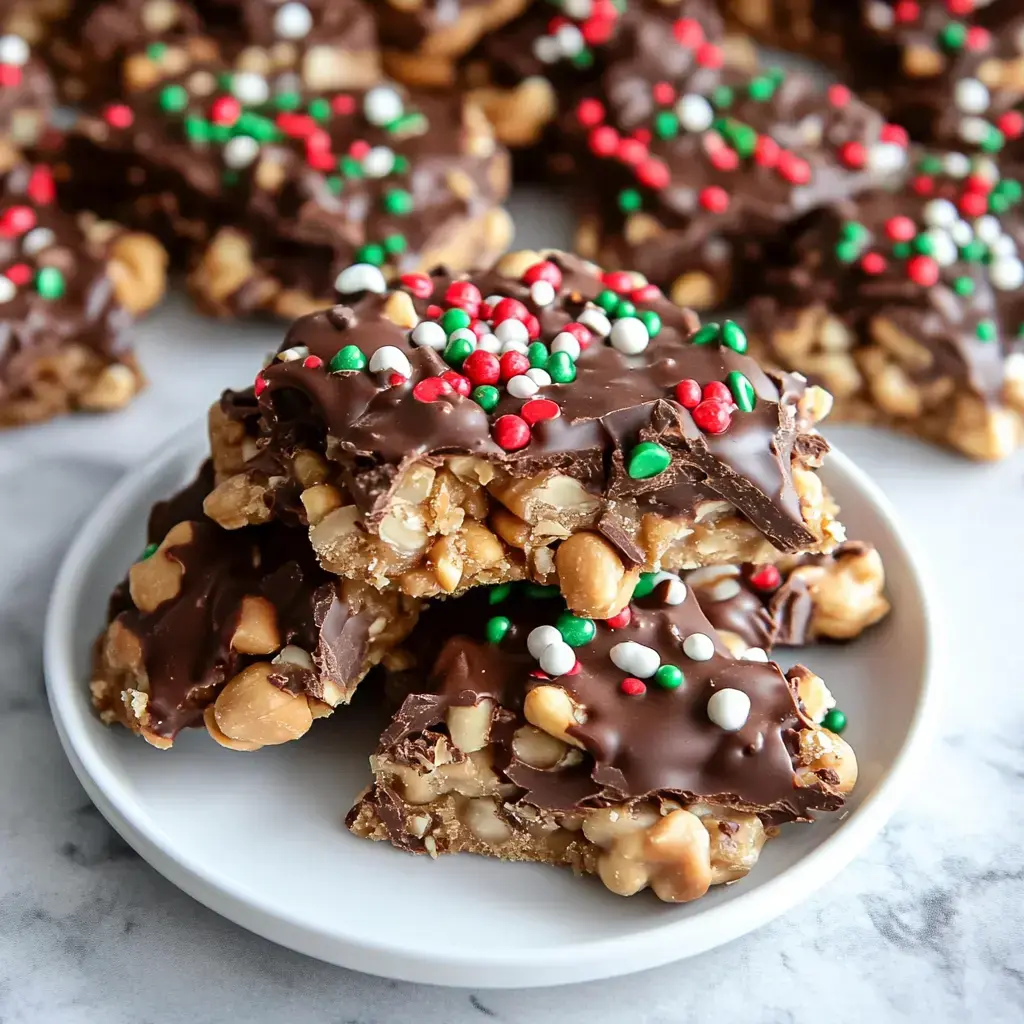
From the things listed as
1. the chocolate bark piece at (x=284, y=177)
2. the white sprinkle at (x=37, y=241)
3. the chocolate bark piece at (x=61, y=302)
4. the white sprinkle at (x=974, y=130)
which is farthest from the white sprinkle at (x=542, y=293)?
the white sprinkle at (x=974, y=130)

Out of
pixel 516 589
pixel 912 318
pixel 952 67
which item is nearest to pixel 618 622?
pixel 516 589

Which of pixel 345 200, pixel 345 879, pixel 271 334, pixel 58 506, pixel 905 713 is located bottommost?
pixel 58 506

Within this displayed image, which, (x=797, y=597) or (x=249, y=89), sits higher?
(x=797, y=597)

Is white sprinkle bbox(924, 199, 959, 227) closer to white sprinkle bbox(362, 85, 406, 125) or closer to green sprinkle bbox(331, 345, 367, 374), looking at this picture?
white sprinkle bbox(362, 85, 406, 125)

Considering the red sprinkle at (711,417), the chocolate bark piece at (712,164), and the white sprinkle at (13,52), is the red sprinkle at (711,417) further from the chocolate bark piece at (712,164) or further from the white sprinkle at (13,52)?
the white sprinkle at (13,52)

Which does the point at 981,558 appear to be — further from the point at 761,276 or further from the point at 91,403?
the point at 91,403

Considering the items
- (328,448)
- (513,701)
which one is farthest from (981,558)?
(328,448)

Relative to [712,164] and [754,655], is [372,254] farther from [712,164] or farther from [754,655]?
[754,655]
